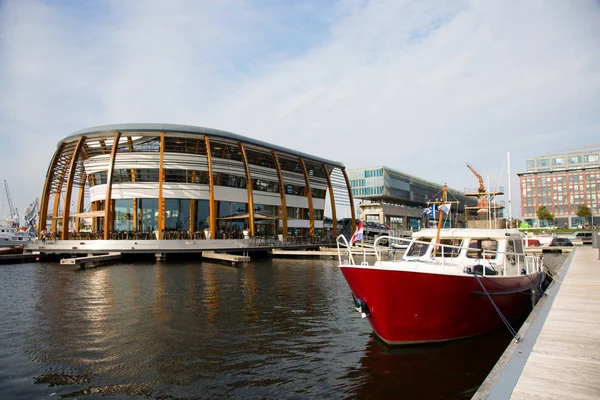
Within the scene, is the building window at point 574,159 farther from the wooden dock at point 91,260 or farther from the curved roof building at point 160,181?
the wooden dock at point 91,260

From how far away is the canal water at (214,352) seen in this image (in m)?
7.89

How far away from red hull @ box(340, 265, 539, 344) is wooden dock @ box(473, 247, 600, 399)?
146cm

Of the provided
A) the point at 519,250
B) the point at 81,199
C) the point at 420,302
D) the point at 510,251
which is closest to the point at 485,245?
the point at 510,251

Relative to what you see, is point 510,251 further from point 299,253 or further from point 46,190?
point 46,190

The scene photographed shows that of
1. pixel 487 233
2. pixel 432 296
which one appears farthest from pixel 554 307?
pixel 432 296

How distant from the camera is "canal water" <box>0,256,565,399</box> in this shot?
25.9 feet

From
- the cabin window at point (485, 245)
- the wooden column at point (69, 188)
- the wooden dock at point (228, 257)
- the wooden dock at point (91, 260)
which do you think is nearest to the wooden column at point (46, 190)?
the wooden column at point (69, 188)

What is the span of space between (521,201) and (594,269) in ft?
417

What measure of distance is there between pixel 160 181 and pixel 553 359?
3602cm

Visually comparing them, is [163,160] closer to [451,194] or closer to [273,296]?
[273,296]

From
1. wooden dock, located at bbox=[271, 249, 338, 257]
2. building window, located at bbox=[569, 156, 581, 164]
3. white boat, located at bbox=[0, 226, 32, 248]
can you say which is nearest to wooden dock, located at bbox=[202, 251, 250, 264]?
wooden dock, located at bbox=[271, 249, 338, 257]

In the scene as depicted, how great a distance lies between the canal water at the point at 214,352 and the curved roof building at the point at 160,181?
2205 centimetres

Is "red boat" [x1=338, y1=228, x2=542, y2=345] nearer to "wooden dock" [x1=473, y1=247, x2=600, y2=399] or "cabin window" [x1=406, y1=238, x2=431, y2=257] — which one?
"cabin window" [x1=406, y1=238, x2=431, y2=257]

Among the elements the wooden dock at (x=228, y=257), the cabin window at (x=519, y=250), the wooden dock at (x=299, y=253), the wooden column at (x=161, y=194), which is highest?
the wooden column at (x=161, y=194)
